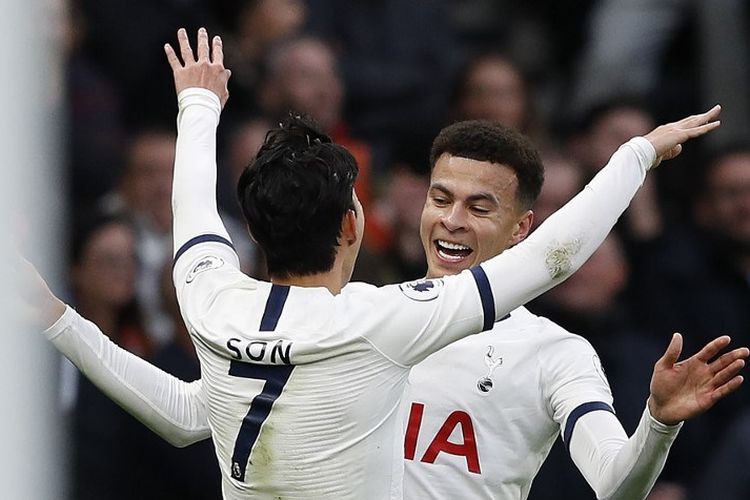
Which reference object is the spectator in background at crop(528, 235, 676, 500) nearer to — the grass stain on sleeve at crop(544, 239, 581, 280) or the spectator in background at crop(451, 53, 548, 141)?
the spectator in background at crop(451, 53, 548, 141)

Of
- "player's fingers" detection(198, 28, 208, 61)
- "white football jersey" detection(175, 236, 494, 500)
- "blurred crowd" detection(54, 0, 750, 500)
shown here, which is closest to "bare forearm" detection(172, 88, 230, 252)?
"player's fingers" detection(198, 28, 208, 61)

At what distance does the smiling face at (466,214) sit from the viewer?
445cm

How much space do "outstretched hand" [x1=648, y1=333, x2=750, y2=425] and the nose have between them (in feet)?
2.74

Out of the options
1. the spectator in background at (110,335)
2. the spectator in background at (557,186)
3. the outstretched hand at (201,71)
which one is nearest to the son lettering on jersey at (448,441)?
the outstretched hand at (201,71)

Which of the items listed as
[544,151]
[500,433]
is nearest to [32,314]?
[500,433]

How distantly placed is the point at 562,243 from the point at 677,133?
19.4 inches

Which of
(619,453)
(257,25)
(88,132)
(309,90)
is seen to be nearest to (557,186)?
(309,90)

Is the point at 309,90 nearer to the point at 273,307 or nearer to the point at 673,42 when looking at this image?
the point at 673,42

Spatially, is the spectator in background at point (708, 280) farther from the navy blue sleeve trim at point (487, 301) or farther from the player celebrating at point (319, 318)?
the navy blue sleeve trim at point (487, 301)

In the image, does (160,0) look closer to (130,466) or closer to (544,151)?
(544,151)

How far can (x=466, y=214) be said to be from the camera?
14.6ft

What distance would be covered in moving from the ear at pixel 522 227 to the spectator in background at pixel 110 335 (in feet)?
7.55

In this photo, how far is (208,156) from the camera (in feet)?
13.1

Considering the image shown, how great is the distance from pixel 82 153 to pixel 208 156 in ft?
11.5
